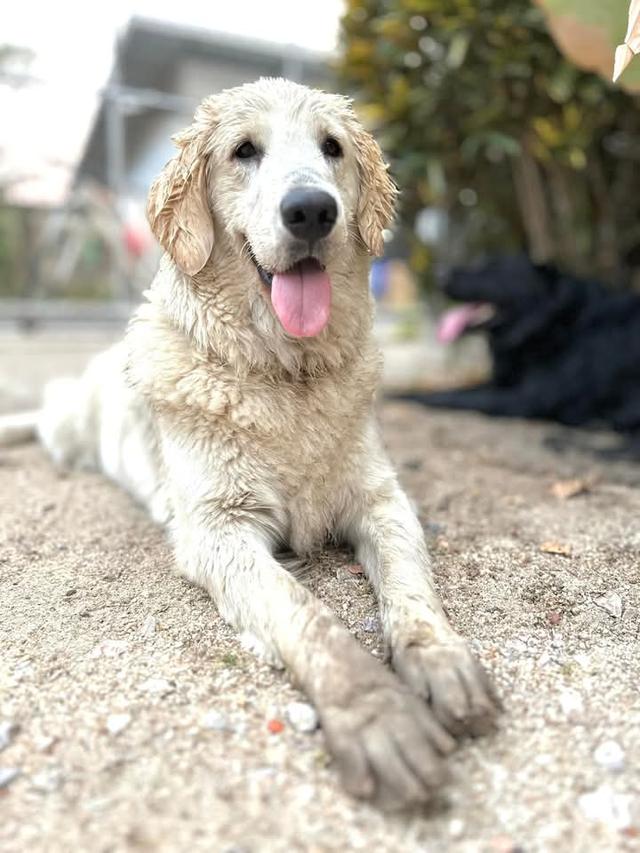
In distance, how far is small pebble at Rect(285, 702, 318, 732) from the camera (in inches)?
60.5

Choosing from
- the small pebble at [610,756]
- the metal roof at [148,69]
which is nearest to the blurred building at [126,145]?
the metal roof at [148,69]

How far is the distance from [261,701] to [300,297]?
46.4 inches

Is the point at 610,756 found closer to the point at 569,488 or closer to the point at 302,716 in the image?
the point at 302,716

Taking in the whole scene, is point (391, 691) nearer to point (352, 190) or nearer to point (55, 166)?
point (352, 190)

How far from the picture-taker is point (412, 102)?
5375 millimetres

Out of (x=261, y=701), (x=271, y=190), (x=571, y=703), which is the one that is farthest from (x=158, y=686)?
(x=271, y=190)

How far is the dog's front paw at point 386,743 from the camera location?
52.1 inches

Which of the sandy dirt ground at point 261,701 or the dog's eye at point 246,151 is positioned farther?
the dog's eye at point 246,151

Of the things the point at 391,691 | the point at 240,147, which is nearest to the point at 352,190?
the point at 240,147

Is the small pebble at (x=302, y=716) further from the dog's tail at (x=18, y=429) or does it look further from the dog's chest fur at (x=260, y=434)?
the dog's tail at (x=18, y=429)

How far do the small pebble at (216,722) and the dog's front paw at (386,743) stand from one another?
0.75 feet

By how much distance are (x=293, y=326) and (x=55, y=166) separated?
6993 mm

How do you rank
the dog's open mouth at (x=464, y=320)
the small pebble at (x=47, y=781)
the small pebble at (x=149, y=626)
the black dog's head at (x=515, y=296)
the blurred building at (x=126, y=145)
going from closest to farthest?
the small pebble at (x=47, y=781), the small pebble at (x=149, y=626), the black dog's head at (x=515, y=296), the dog's open mouth at (x=464, y=320), the blurred building at (x=126, y=145)

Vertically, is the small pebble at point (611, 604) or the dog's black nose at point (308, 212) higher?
the dog's black nose at point (308, 212)
